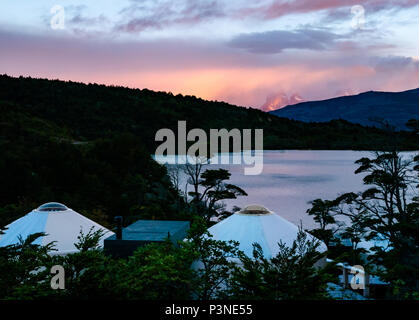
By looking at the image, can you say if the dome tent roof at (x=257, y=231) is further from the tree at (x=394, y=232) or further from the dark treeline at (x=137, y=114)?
the dark treeline at (x=137, y=114)

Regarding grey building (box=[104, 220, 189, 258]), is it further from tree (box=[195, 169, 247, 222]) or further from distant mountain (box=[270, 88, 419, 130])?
distant mountain (box=[270, 88, 419, 130])

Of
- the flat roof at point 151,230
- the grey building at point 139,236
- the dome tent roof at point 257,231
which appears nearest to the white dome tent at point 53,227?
the flat roof at point 151,230

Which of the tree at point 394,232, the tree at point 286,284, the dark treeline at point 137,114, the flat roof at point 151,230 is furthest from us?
the dark treeline at point 137,114

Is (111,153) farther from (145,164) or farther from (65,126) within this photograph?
(65,126)

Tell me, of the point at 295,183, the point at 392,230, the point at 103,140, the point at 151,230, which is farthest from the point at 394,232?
the point at 295,183

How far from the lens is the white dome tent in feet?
54.5

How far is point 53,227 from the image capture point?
17016mm

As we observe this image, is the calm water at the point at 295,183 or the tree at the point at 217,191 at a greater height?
the calm water at the point at 295,183

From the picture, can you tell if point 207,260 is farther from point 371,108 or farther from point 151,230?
point 371,108

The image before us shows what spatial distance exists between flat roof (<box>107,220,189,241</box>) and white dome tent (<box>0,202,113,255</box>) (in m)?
1.45

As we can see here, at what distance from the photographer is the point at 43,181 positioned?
3434 centimetres

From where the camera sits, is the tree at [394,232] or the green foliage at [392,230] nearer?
the tree at [394,232]

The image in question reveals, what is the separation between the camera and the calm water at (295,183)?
5000cm

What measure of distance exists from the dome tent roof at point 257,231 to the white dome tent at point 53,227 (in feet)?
15.4
